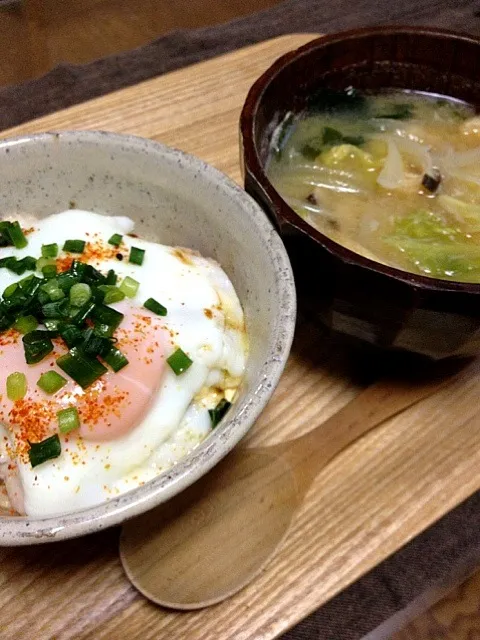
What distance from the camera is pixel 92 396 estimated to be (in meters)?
1.09

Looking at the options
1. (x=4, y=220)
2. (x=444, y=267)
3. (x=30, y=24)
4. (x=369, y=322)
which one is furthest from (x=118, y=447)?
(x=30, y=24)

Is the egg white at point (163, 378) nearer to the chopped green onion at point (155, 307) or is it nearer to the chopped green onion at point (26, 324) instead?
the chopped green onion at point (155, 307)

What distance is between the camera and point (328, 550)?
1244 mm

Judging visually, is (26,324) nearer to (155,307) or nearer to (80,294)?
(80,294)

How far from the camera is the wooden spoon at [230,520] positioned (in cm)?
118

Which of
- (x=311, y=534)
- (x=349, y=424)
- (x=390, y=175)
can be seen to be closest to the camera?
(x=311, y=534)

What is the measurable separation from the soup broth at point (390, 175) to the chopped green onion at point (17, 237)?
612 millimetres

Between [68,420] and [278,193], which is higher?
[278,193]

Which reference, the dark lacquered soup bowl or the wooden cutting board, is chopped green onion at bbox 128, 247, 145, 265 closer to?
the dark lacquered soup bowl

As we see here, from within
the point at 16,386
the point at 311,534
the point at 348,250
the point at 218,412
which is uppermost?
the point at 348,250

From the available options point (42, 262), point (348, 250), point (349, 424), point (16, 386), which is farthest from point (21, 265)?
point (349, 424)

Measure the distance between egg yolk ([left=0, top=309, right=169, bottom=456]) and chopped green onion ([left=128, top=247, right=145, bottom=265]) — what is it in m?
0.19

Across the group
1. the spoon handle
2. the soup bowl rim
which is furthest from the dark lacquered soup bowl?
the spoon handle

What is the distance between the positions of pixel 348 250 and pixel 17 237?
26.6 inches
